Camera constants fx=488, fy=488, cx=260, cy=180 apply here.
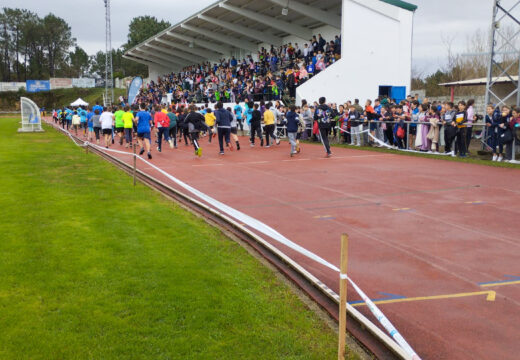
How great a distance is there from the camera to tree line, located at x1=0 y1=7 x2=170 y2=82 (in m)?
106

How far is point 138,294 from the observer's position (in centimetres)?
489

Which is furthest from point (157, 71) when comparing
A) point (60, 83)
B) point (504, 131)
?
point (504, 131)

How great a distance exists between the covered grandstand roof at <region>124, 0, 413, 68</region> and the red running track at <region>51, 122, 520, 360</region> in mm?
18342

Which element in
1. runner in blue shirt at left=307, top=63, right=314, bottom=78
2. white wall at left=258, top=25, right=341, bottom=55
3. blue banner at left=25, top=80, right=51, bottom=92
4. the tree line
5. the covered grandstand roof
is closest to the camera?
runner in blue shirt at left=307, top=63, right=314, bottom=78

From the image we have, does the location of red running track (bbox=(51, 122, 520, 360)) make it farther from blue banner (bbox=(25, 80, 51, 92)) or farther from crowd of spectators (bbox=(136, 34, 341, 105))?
blue banner (bbox=(25, 80, 51, 92))

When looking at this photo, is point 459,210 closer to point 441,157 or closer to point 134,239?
point 134,239

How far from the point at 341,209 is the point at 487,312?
4350 mm

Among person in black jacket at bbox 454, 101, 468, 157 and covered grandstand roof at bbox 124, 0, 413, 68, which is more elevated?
covered grandstand roof at bbox 124, 0, 413, 68

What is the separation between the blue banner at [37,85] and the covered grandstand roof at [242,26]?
108 ft

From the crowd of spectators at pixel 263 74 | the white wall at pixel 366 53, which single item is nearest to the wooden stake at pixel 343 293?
the white wall at pixel 366 53

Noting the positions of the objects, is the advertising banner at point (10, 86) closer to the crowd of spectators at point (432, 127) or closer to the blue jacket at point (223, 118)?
the crowd of spectators at point (432, 127)

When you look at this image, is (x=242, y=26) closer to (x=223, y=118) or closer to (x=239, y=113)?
(x=239, y=113)

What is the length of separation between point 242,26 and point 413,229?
114 feet

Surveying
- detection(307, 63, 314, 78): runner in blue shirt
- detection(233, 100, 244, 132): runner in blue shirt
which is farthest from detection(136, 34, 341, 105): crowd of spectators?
detection(233, 100, 244, 132): runner in blue shirt
